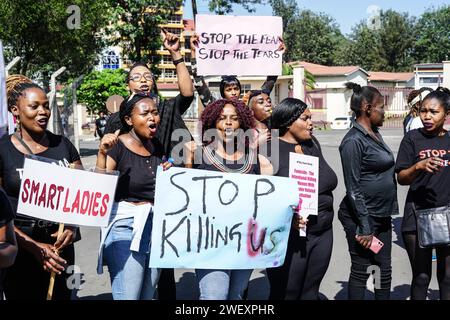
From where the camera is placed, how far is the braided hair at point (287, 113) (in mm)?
4012

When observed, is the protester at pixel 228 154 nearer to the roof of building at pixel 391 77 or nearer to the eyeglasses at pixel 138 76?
the eyeglasses at pixel 138 76

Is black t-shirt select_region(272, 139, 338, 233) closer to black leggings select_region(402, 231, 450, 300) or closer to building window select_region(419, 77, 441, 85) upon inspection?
black leggings select_region(402, 231, 450, 300)

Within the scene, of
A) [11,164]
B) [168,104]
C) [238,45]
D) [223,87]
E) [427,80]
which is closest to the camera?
[11,164]

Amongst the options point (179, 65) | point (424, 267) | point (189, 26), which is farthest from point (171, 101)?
point (189, 26)

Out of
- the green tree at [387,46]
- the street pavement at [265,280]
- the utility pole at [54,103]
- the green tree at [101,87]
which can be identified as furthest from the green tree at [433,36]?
the street pavement at [265,280]

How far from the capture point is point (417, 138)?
4180mm

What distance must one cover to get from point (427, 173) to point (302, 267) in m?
1.18

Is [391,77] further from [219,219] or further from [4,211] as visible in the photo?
[4,211]

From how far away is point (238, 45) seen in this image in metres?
5.59

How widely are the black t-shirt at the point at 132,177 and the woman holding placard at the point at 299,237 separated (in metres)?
0.93

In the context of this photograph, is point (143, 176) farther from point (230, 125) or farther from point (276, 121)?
point (276, 121)
